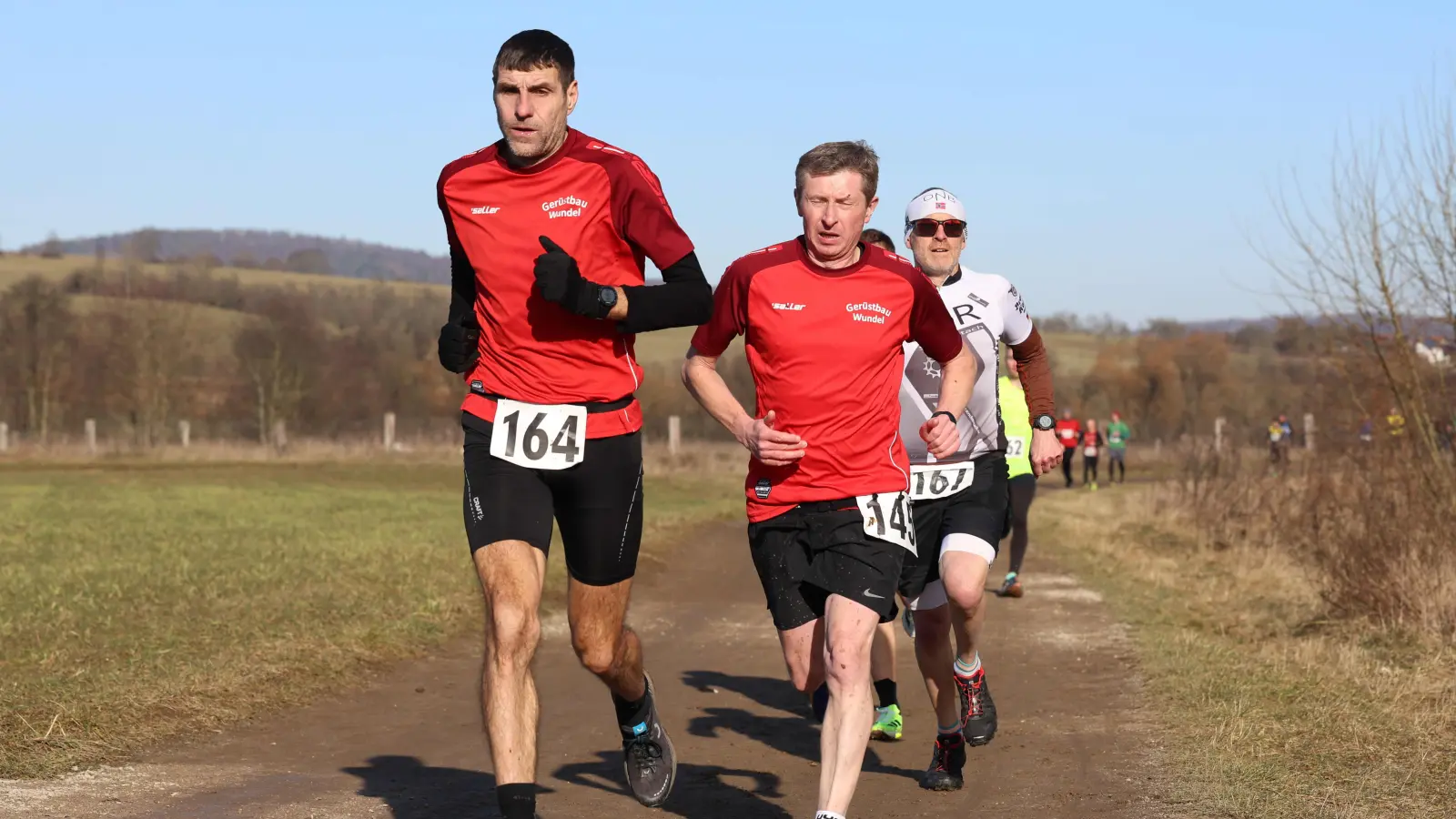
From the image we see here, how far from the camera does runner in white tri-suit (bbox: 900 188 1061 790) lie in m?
7.18

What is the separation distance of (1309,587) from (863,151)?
10.8m

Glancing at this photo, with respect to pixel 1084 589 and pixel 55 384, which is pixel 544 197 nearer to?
pixel 1084 589

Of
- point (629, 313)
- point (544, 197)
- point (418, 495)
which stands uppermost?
point (544, 197)

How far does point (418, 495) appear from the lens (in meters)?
31.1

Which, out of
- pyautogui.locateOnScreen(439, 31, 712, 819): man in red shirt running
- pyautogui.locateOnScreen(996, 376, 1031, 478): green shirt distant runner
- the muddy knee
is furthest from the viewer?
pyautogui.locateOnScreen(996, 376, 1031, 478): green shirt distant runner

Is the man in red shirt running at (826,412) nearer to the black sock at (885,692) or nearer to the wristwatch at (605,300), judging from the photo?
the wristwatch at (605,300)

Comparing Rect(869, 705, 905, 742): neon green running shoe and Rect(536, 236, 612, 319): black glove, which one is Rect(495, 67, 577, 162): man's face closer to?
Rect(536, 236, 612, 319): black glove

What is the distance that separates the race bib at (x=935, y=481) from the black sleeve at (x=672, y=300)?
1.97m

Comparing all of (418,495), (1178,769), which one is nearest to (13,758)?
(1178,769)

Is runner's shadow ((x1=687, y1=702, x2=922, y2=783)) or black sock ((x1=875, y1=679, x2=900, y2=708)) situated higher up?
black sock ((x1=875, y1=679, x2=900, y2=708))

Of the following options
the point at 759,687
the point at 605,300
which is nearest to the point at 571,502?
the point at 605,300

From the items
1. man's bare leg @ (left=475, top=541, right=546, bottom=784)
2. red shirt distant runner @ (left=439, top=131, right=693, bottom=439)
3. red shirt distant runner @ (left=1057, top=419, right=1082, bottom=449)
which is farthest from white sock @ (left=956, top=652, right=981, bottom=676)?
red shirt distant runner @ (left=1057, top=419, right=1082, bottom=449)

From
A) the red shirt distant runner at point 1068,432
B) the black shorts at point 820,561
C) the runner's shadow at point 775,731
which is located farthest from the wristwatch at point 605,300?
the red shirt distant runner at point 1068,432

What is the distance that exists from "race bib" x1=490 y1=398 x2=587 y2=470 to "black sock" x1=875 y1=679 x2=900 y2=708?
306 cm
